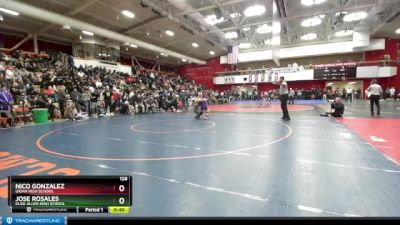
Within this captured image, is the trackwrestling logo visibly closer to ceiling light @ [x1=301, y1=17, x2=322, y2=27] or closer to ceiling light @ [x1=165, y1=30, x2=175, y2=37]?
ceiling light @ [x1=165, y1=30, x2=175, y2=37]

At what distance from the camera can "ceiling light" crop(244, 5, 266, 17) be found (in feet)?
52.8

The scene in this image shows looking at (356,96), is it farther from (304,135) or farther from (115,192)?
(115,192)

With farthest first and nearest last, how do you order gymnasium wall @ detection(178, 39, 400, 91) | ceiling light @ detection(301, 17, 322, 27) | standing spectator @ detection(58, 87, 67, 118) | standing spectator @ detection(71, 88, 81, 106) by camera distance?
gymnasium wall @ detection(178, 39, 400, 91)
ceiling light @ detection(301, 17, 322, 27)
standing spectator @ detection(71, 88, 81, 106)
standing spectator @ detection(58, 87, 67, 118)

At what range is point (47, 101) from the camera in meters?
11.1

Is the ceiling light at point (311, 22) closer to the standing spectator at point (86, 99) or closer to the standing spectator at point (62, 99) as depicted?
the standing spectator at point (86, 99)

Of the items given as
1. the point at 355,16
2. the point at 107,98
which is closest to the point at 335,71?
the point at 355,16

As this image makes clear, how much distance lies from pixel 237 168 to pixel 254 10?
51.6ft

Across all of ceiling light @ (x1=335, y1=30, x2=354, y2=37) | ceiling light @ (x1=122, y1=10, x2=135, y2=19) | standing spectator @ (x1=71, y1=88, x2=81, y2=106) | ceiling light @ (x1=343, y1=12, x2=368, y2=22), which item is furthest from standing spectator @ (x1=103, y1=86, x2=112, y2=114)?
ceiling light @ (x1=335, y1=30, x2=354, y2=37)

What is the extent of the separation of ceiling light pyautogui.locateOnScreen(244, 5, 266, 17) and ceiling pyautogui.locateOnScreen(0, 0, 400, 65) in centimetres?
31

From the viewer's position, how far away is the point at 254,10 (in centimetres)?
1661

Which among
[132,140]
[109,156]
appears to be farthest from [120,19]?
[109,156]

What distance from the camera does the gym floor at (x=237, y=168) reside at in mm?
2322
